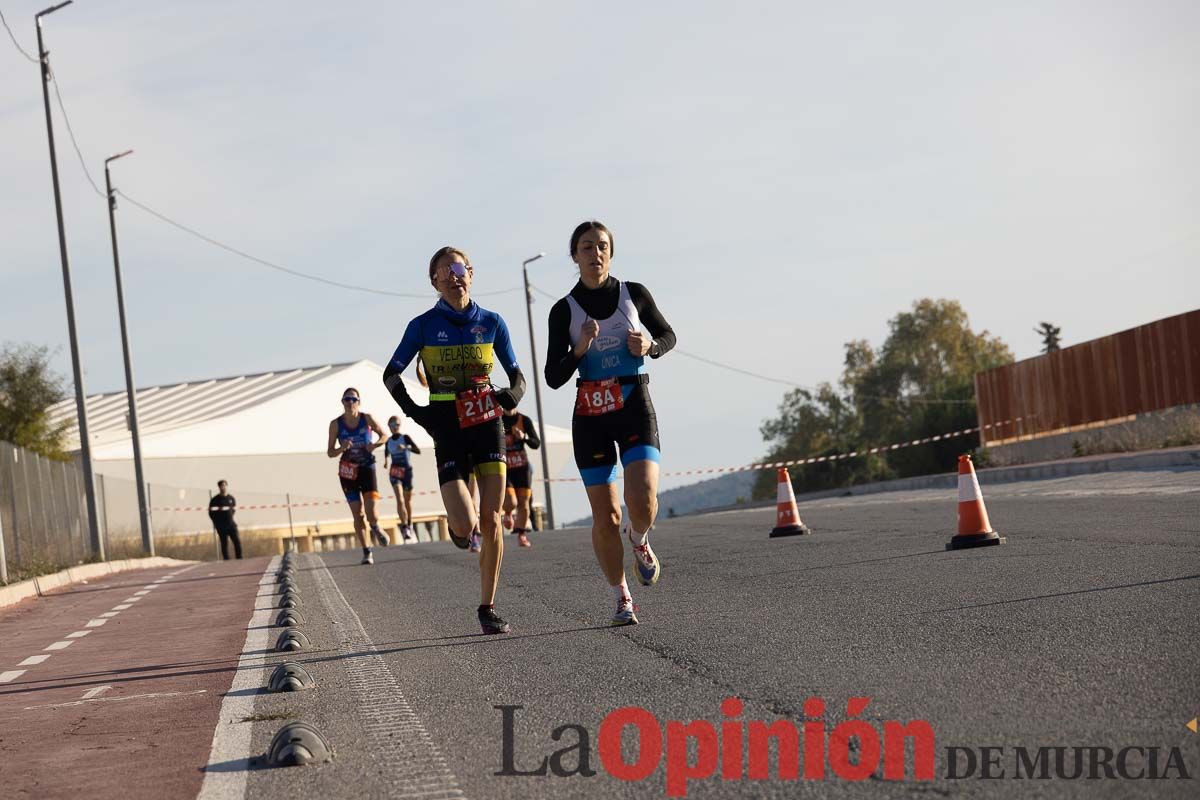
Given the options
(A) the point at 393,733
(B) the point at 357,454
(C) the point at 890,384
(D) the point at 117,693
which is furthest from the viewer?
A: (C) the point at 890,384

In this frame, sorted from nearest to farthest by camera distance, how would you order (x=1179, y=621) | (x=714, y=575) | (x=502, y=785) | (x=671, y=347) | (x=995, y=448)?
(x=502, y=785)
(x=1179, y=621)
(x=671, y=347)
(x=714, y=575)
(x=995, y=448)

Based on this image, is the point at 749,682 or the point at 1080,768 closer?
the point at 1080,768

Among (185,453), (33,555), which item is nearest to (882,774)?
(33,555)

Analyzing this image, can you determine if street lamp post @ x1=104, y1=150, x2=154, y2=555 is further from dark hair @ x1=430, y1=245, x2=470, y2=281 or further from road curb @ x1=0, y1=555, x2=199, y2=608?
dark hair @ x1=430, y1=245, x2=470, y2=281

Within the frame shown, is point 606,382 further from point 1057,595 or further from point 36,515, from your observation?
point 36,515

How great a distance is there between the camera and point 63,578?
2200cm

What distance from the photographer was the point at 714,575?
1124 cm

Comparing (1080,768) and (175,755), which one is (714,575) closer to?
(175,755)

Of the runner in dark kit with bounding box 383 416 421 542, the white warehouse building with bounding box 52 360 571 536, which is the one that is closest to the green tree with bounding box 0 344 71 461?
the white warehouse building with bounding box 52 360 571 536

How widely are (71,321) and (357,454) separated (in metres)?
13.1

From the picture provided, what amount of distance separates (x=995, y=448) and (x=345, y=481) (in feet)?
74.1

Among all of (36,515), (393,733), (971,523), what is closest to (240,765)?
(393,733)

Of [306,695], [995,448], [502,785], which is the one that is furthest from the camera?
[995,448]

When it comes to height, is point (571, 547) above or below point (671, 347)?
below
